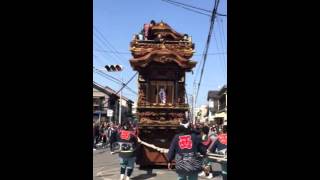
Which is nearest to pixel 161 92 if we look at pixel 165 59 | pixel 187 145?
pixel 165 59

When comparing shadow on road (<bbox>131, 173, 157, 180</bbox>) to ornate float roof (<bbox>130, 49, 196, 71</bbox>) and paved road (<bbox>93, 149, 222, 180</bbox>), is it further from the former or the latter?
ornate float roof (<bbox>130, 49, 196, 71</bbox>)

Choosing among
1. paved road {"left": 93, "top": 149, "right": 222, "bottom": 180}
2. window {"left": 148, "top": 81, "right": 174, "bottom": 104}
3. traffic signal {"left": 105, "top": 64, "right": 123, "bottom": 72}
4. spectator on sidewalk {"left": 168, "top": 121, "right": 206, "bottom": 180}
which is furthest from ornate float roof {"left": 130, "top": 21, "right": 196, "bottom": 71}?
traffic signal {"left": 105, "top": 64, "right": 123, "bottom": 72}

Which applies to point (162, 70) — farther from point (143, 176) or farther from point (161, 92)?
point (143, 176)

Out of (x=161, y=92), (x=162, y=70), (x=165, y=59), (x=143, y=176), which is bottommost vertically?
(x=143, y=176)

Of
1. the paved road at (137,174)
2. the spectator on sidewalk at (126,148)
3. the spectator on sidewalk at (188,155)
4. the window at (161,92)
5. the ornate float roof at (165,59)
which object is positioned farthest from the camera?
the window at (161,92)

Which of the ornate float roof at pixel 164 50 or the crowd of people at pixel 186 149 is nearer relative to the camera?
the crowd of people at pixel 186 149

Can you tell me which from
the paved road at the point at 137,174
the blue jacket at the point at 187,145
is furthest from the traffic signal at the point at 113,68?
the blue jacket at the point at 187,145

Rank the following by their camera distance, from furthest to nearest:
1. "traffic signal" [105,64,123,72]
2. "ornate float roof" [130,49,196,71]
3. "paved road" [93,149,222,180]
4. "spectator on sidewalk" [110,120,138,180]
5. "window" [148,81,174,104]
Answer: "traffic signal" [105,64,123,72] < "window" [148,81,174,104] < "ornate float roof" [130,49,196,71] < "paved road" [93,149,222,180] < "spectator on sidewalk" [110,120,138,180]

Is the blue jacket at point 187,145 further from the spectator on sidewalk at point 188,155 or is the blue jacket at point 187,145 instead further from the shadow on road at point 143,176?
the shadow on road at point 143,176
